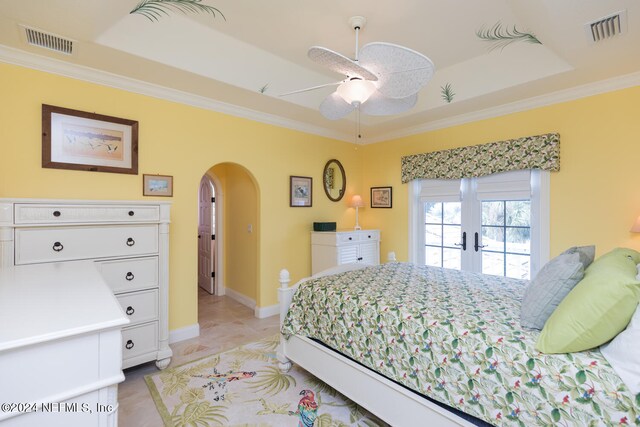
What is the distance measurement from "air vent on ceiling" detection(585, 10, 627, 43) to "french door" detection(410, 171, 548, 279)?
145cm

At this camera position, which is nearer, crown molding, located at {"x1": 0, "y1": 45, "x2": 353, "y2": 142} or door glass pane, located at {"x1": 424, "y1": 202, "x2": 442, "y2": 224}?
crown molding, located at {"x1": 0, "y1": 45, "x2": 353, "y2": 142}

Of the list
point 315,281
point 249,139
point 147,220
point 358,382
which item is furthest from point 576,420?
point 249,139

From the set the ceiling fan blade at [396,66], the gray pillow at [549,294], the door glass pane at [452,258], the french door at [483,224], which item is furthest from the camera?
the door glass pane at [452,258]

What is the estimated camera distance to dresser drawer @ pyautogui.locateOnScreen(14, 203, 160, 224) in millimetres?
2045

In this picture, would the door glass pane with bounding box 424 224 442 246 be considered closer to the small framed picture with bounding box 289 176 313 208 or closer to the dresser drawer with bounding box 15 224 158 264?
the small framed picture with bounding box 289 176 313 208

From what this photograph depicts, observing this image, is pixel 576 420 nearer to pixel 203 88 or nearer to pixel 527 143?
pixel 527 143

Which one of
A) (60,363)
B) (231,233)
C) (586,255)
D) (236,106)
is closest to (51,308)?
(60,363)

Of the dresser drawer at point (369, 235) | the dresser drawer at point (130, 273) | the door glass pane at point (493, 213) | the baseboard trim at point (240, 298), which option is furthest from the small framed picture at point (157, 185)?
the door glass pane at point (493, 213)

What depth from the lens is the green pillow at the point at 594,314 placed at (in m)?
1.14

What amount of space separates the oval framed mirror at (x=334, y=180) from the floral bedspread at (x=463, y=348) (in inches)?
94.2

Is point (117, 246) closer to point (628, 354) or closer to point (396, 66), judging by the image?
point (396, 66)

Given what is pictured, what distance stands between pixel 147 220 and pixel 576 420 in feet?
9.41

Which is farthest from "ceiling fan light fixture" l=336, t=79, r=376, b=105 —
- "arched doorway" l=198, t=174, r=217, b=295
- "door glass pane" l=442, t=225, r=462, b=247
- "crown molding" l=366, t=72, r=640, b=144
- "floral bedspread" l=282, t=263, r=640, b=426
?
"arched doorway" l=198, t=174, r=217, b=295

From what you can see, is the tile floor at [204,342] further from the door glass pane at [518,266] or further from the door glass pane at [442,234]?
the door glass pane at [518,266]
